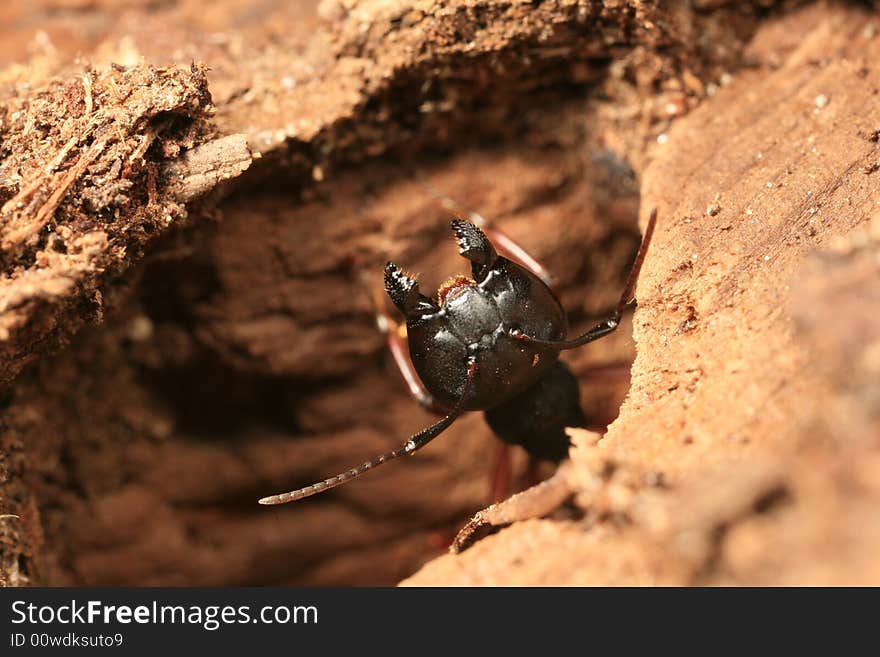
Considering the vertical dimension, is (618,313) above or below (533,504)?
above

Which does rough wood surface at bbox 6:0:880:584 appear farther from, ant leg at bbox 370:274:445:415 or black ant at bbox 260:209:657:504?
black ant at bbox 260:209:657:504

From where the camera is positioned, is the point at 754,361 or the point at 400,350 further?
A: the point at 400,350

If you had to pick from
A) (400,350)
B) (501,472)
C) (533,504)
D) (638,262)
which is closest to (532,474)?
(501,472)

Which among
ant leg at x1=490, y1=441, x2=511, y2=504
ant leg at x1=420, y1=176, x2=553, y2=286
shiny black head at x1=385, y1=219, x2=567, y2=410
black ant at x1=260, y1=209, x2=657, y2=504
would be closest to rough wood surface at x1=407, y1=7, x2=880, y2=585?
black ant at x1=260, y1=209, x2=657, y2=504

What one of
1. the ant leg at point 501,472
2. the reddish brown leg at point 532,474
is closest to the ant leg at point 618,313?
the ant leg at point 501,472

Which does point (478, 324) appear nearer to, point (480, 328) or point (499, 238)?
point (480, 328)
